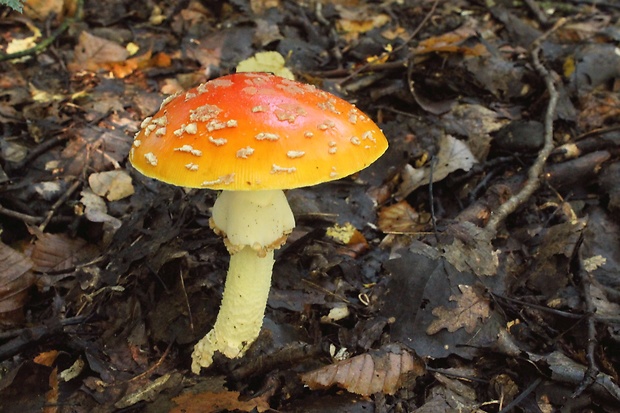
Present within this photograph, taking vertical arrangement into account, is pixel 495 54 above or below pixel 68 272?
above

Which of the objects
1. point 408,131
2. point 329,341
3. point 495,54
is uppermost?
point 495,54

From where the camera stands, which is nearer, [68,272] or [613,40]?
[68,272]

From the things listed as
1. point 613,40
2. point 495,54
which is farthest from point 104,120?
point 613,40

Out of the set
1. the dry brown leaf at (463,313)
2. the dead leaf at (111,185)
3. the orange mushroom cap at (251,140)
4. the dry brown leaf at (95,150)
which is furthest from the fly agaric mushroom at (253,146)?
the dry brown leaf at (95,150)

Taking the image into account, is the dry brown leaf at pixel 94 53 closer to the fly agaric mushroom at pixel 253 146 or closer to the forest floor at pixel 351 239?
the forest floor at pixel 351 239

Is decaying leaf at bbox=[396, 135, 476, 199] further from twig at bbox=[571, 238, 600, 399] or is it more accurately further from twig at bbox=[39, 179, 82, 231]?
twig at bbox=[39, 179, 82, 231]

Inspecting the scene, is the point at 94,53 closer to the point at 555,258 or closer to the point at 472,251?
the point at 472,251

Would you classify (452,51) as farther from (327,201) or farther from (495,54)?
(327,201)

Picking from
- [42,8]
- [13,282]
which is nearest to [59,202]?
[13,282]

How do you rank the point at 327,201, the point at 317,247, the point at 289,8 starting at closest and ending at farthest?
the point at 317,247
the point at 327,201
the point at 289,8
